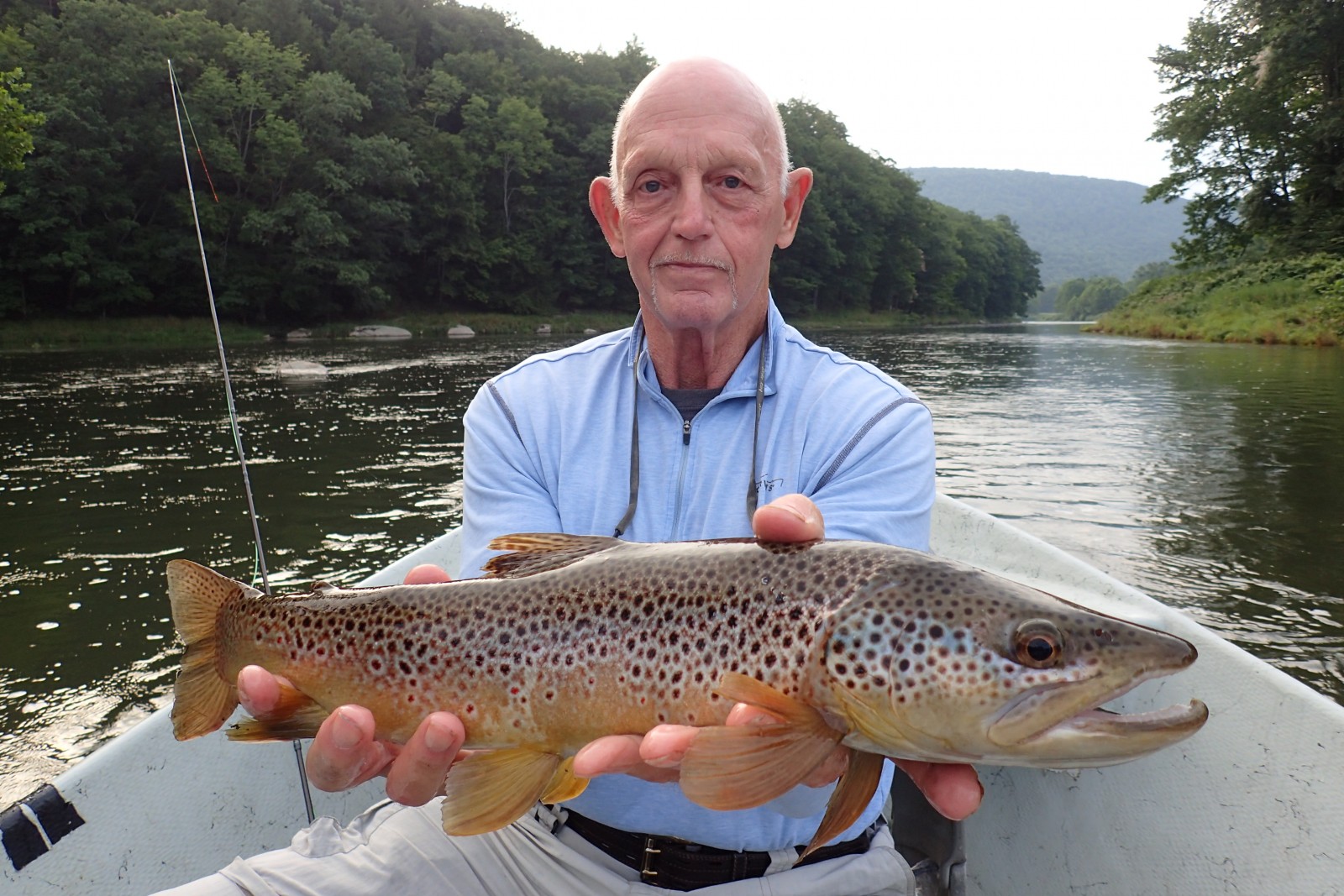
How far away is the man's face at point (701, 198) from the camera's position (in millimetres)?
3309

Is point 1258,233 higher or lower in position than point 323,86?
lower

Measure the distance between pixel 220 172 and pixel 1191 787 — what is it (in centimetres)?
5991

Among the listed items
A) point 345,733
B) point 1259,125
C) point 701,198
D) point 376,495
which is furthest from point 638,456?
point 1259,125

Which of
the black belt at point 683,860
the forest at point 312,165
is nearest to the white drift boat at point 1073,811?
the black belt at point 683,860

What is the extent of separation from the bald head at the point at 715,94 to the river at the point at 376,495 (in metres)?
5.04

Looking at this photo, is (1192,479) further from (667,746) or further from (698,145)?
(667,746)

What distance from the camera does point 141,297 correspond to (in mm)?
47781

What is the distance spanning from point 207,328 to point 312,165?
606 inches

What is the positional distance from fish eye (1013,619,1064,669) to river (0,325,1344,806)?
547 centimetres

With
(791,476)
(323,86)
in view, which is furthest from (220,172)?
(791,476)

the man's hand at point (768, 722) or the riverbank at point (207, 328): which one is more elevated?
the riverbank at point (207, 328)

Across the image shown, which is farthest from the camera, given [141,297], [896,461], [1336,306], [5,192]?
[141,297]

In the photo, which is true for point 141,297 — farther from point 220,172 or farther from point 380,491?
Answer: point 380,491

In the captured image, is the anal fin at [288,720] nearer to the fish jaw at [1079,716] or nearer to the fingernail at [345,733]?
the fingernail at [345,733]
